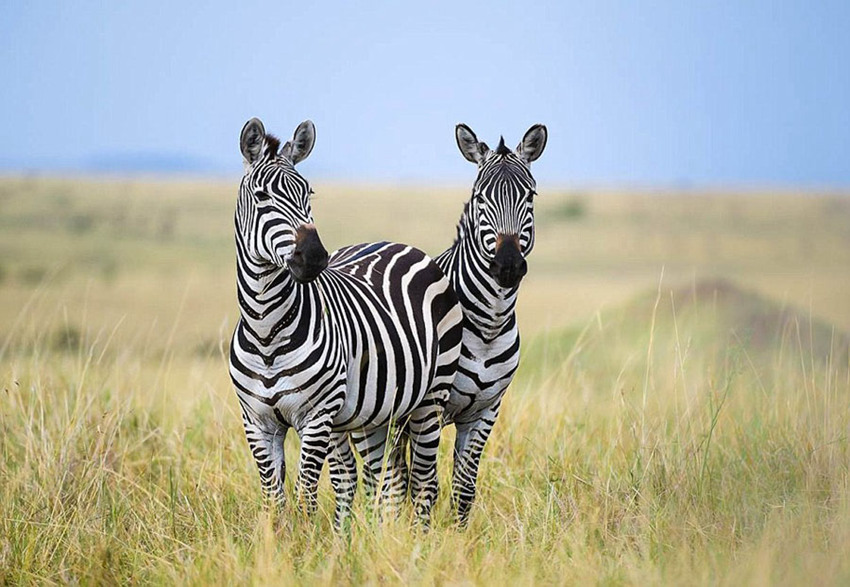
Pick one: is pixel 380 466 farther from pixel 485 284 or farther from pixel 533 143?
pixel 533 143

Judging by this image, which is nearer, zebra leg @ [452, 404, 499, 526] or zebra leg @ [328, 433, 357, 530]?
zebra leg @ [328, 433, 357, 530]

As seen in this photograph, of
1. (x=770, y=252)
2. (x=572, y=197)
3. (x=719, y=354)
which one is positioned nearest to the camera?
(x=719, y=354)

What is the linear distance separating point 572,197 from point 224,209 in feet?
78.3

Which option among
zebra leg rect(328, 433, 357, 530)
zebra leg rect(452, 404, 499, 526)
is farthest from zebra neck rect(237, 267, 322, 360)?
zebra leg rect(452, 404, 499, 526)

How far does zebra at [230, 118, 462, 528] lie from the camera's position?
521 cm

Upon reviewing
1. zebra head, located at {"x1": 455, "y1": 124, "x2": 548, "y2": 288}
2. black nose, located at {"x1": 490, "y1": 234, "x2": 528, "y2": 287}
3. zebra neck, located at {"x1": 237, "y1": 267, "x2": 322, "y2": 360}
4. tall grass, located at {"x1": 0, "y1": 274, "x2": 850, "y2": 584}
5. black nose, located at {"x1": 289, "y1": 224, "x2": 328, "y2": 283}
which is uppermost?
zebra head, located at {"x1": 455, "y1": 124, "x2": 548, "y2": 288}

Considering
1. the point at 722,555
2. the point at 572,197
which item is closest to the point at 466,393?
the point at 722,555

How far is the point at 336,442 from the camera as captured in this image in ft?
21.0

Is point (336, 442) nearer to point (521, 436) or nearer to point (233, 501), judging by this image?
point (233, 501)

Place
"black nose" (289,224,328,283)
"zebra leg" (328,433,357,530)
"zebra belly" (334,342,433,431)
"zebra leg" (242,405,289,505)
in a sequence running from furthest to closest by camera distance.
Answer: "zebra leg" (328,433,357,530) → "zebra belly" (334,342,433,431) → "zebra leg" (242,405,289,505) → "black nose" (289,224,328,283)

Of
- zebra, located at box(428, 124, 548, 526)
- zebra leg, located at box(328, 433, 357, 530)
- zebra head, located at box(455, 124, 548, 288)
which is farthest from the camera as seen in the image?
zebra leg, located at box(328, 433, 357, 530)

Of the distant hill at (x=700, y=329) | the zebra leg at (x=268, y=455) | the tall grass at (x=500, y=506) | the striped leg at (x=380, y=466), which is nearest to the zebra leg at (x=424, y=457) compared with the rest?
the striped leg at (x=380, y=466)

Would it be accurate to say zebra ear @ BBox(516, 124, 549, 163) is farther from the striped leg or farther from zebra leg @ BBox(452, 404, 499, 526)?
the striped leg

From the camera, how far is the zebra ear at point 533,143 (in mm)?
6539
